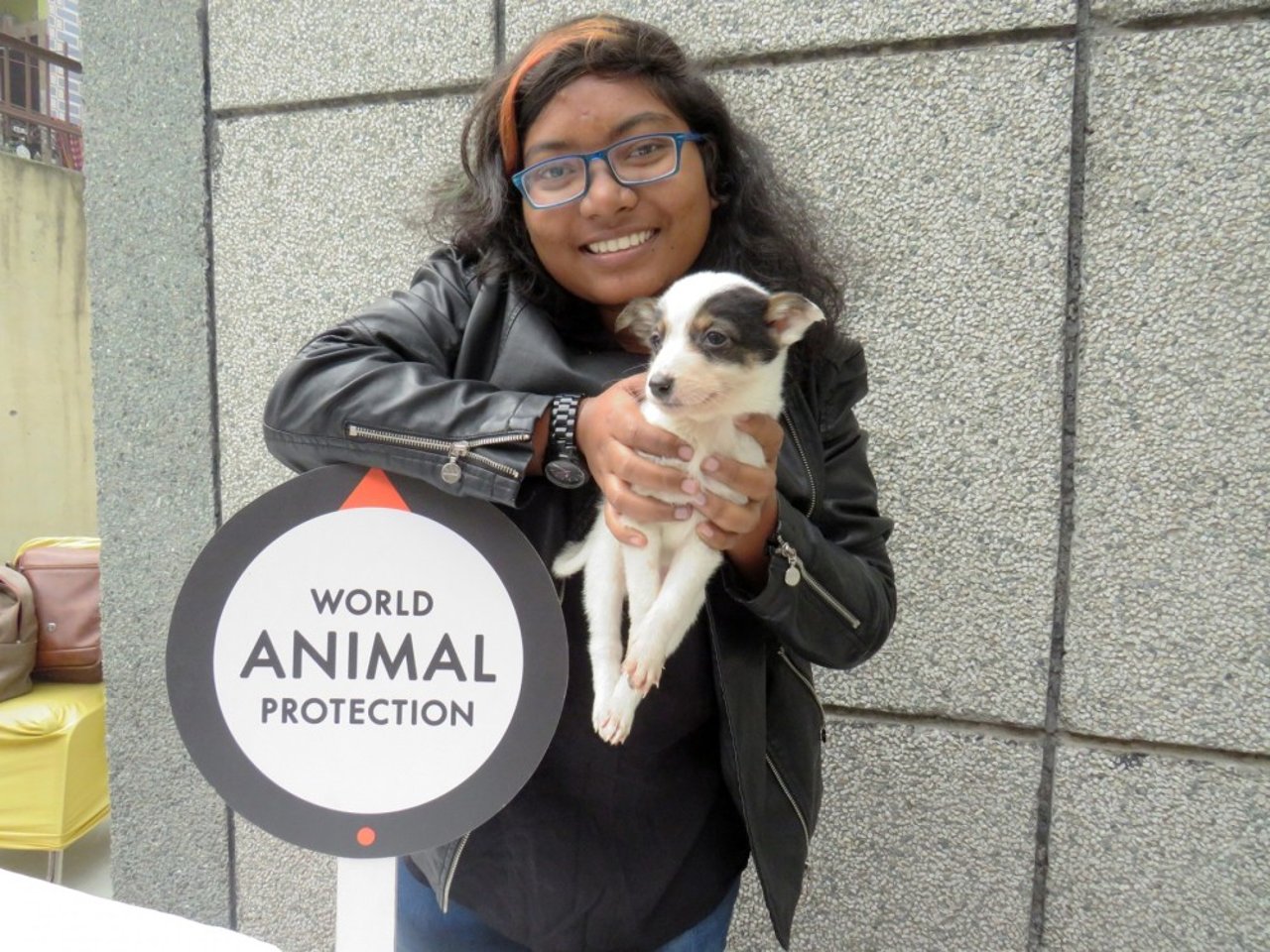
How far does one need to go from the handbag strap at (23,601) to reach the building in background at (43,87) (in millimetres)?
4701

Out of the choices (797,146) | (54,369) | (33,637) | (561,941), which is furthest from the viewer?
(54,369)

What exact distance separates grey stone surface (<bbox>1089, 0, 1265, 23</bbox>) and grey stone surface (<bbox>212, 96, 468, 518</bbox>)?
1.83 m

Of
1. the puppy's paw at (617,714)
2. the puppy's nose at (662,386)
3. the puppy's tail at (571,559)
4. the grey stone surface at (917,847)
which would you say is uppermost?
the puppy's nose at (662,386)

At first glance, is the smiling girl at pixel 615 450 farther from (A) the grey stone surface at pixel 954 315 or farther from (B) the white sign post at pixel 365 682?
(A) the grey stone surface at pixel 954 315

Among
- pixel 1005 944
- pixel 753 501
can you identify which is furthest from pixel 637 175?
pixel 1005 944

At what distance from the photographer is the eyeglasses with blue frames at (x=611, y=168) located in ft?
4.36

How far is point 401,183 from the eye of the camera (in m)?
2.68

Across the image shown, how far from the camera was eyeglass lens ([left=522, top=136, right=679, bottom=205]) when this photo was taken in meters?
1.33

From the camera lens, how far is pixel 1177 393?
216cm

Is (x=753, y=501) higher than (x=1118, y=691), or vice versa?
(x=753, y=501)

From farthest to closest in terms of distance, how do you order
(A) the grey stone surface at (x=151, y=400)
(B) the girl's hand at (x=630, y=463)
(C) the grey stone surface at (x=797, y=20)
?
1. (A) the grey stone surface at (x=151, y=400)
2. (C) the grey stone surface at (x=797, y=20)
3. (B) the girl's hand at (x=630, y=463)

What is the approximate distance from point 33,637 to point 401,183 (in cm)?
306

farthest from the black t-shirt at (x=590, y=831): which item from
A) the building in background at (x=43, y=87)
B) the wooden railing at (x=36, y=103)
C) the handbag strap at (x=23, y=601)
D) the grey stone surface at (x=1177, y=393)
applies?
the wooden railing at (x=36, y=103)

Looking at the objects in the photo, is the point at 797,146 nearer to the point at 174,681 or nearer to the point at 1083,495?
the point at 1083,495
